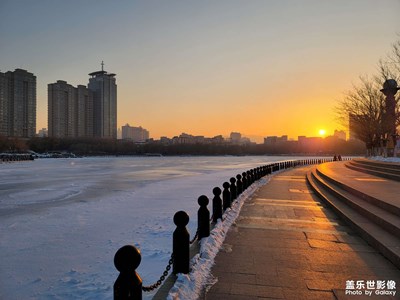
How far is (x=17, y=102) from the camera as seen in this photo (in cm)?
13912

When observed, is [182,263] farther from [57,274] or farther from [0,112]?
[0,112]

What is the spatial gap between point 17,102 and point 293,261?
157 m

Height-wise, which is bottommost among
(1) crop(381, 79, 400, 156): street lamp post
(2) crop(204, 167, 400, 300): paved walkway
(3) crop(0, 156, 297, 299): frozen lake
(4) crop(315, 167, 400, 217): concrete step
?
(3) crop(0, 156, 297, 299): frozen lake

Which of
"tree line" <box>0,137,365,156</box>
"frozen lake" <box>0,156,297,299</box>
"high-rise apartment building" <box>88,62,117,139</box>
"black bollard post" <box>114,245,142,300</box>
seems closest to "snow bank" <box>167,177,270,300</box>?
"frozen lake" <box>0,156,297,299</box>

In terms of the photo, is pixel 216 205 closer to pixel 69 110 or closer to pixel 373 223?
pixel 373 223

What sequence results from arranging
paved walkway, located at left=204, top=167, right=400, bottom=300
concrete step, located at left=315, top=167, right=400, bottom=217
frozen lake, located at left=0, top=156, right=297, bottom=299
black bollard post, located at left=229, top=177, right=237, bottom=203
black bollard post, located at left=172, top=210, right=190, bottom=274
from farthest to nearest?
black bollard post, located at left=229, top=177, right=237, bottom=203, concrete step, located at left=315, top=167, right=400, bottom=217, frozen lake, located at left=0, top=156, right=297, bottom=299, black bollard post, located at left=172, top=210, right=190, bottom=274, paved walkway, located at left=204, top=167, right=400, bottom=300

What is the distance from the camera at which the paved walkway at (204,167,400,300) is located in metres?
4.20

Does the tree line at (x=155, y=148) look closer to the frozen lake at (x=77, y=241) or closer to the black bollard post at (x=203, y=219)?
the frozen lake at (x=77, y=241)

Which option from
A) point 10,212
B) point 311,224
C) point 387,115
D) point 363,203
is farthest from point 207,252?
point 387,115

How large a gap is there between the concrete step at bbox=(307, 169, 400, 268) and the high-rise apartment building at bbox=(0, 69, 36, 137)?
490 feet

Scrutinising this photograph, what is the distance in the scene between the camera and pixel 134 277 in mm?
2912

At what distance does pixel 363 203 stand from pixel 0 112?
498 feet

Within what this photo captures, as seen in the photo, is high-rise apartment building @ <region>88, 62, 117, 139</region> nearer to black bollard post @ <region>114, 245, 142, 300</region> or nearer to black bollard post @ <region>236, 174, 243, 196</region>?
black bollard post @ <region>236, 174, 243, 196</region>

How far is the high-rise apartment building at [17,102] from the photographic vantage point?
13412cm
